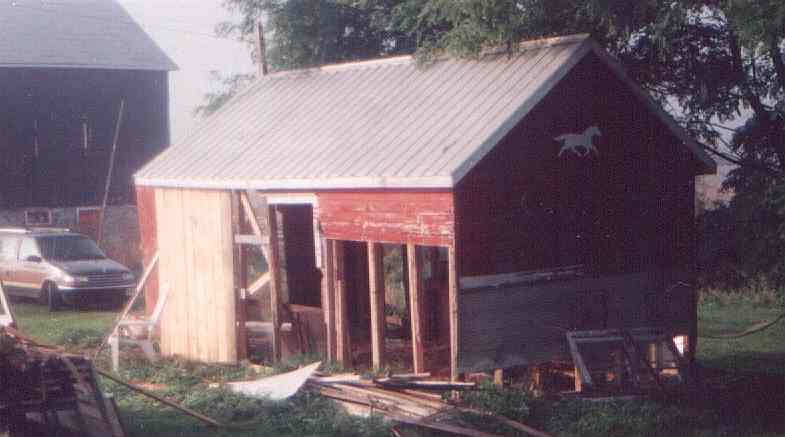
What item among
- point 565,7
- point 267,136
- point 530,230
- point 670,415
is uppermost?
point 565,7

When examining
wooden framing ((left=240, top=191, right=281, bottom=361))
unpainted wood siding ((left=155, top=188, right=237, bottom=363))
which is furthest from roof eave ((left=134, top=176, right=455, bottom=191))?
wooden framing ((left=240, top=191, right=281, bottom=361))

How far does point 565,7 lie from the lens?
53.4ft

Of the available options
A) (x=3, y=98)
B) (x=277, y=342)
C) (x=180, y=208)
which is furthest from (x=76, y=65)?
(x=277, y=342)

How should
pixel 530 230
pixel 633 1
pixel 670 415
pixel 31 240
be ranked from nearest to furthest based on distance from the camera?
1. pixel 670 415
2. pixel 530 230
3. pixel 633 1
4. pixel 31 240

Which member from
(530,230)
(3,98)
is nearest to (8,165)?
(3,98)

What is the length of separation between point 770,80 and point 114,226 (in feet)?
85.2

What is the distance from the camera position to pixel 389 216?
546 inches

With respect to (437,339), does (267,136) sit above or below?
above

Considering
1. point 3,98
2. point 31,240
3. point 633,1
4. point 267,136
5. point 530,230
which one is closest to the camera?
point 530,230

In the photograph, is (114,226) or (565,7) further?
(114,226)

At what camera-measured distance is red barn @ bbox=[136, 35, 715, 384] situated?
13383 millimetres

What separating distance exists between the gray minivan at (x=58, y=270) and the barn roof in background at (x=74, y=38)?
9678mm

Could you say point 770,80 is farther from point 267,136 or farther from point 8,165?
point 8,165

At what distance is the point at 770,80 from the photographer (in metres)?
17.2
